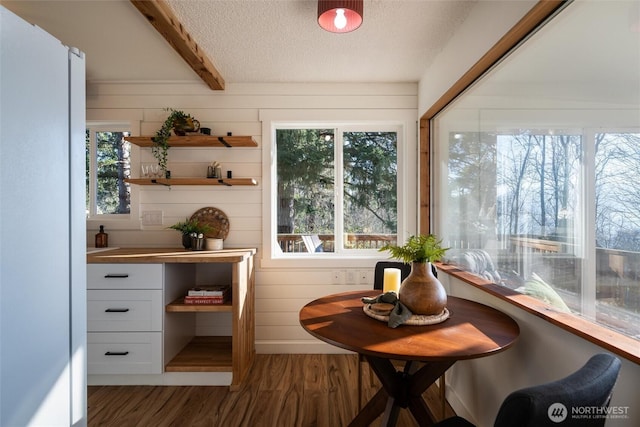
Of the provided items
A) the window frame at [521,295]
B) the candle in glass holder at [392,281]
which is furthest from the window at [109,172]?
the window frame at [521,295]

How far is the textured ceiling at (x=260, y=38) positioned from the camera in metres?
1.88

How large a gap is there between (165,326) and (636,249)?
2.63m

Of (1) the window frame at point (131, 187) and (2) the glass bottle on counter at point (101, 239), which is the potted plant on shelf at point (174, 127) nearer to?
(1) the window frame at point (131, 187)

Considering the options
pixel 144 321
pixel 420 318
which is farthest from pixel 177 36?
pixel 420 318

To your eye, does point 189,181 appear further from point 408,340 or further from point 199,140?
point 408,340

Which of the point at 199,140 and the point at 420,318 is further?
the point at 199,140

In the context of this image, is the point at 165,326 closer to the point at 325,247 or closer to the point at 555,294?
A: the point at 325,247

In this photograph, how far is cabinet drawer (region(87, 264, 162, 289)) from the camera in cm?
227

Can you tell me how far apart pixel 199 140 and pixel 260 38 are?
99 cm

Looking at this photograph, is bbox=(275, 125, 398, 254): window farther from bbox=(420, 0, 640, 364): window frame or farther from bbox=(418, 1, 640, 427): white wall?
bbox=(418, 1, 640, 427): white wall

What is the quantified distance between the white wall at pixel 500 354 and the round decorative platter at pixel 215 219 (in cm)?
190

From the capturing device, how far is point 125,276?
228 cm

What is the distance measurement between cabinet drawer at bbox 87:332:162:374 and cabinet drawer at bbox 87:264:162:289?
1.13 ft

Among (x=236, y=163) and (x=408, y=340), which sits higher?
(x=236, y=163)
